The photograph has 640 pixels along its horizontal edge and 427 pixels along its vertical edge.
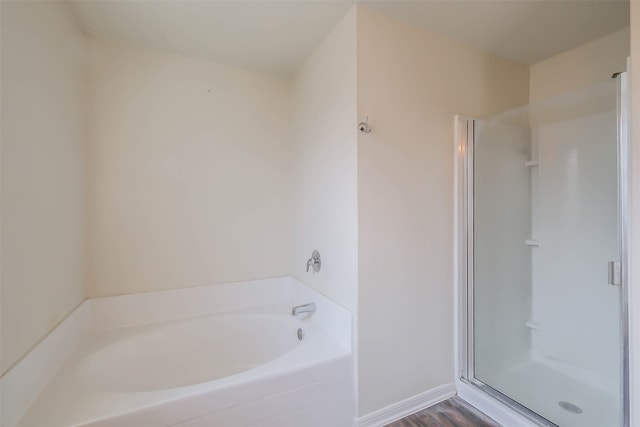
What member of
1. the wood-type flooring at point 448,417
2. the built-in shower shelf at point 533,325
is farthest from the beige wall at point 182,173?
the built-in shower shelf at point 533,325

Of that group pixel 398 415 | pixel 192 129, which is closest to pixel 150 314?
pixel 192 129

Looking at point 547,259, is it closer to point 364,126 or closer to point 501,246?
point 501,246

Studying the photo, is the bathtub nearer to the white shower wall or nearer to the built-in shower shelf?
the built-in shower shelf

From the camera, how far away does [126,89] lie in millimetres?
1792

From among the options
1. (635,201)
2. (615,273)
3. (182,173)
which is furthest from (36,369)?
(615,273)

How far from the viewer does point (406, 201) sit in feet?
5.27

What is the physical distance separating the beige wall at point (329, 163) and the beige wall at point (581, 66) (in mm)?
1625

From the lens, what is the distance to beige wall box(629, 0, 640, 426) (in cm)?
100

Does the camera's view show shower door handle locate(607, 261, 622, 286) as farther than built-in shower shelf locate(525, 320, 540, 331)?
No

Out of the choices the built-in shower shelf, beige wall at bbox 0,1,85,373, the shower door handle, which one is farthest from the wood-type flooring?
beige wall at bbox 0,1,85,373

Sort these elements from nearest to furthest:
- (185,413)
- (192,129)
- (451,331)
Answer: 1. (185,413)
2. (451,331)
3. (192,129)

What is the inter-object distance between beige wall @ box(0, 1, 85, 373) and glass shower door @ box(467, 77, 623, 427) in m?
2.32

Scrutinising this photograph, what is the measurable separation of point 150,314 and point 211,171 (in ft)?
3.58

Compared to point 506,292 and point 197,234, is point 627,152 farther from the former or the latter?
point 197,234
